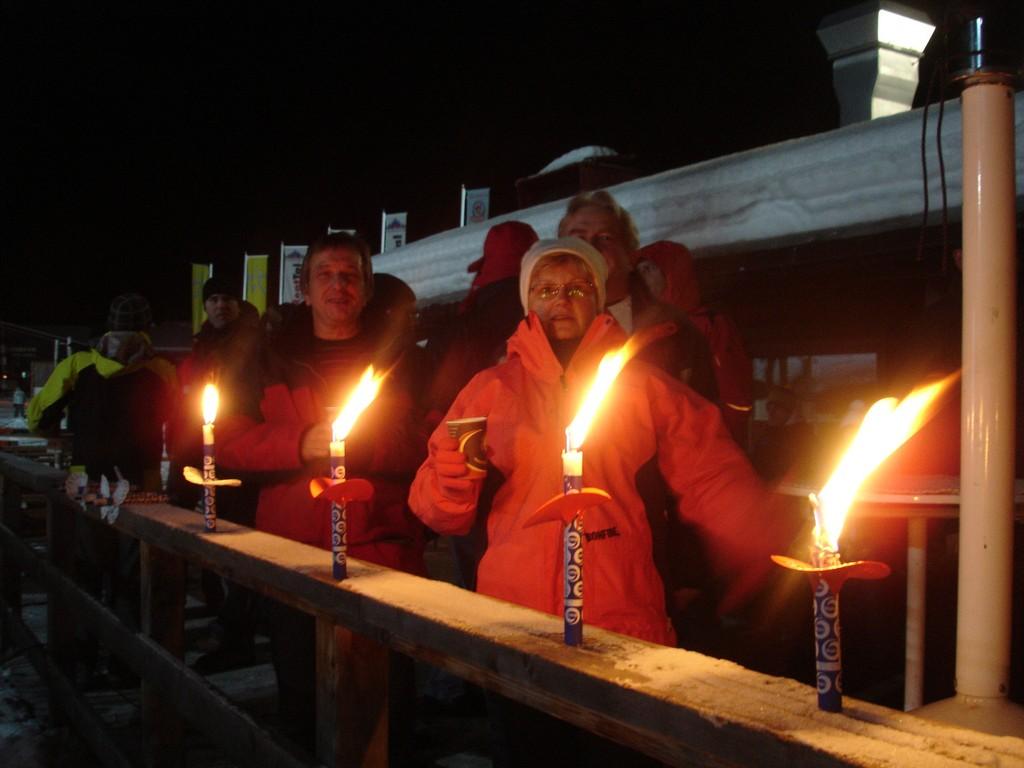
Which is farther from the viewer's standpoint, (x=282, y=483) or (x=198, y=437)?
(x=198, y=437)

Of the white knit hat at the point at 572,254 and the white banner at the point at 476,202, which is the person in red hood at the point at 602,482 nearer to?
the white knit hat at the point at 572,254

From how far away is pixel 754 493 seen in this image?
2.21m

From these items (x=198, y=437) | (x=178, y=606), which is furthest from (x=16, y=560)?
(x=178, y=606)

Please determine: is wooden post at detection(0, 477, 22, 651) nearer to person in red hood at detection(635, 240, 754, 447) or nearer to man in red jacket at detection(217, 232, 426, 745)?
man in red jacket at detection(217, 232, 426, 745)

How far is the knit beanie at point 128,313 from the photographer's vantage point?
5273mm

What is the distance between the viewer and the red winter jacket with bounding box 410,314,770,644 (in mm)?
2064

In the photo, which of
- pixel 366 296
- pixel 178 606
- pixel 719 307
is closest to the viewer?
pixel 178 606

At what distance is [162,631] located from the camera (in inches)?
121

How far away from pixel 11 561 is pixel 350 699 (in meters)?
3.93

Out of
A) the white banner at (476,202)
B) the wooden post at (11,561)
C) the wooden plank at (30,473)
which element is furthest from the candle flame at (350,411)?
the white banner at (476,202)

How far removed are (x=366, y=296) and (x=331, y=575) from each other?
4.71ft

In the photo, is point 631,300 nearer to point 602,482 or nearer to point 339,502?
point 602,482

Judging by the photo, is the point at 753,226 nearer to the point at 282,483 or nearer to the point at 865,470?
the point at 282,483

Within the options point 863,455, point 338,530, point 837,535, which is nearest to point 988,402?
point 863,455
